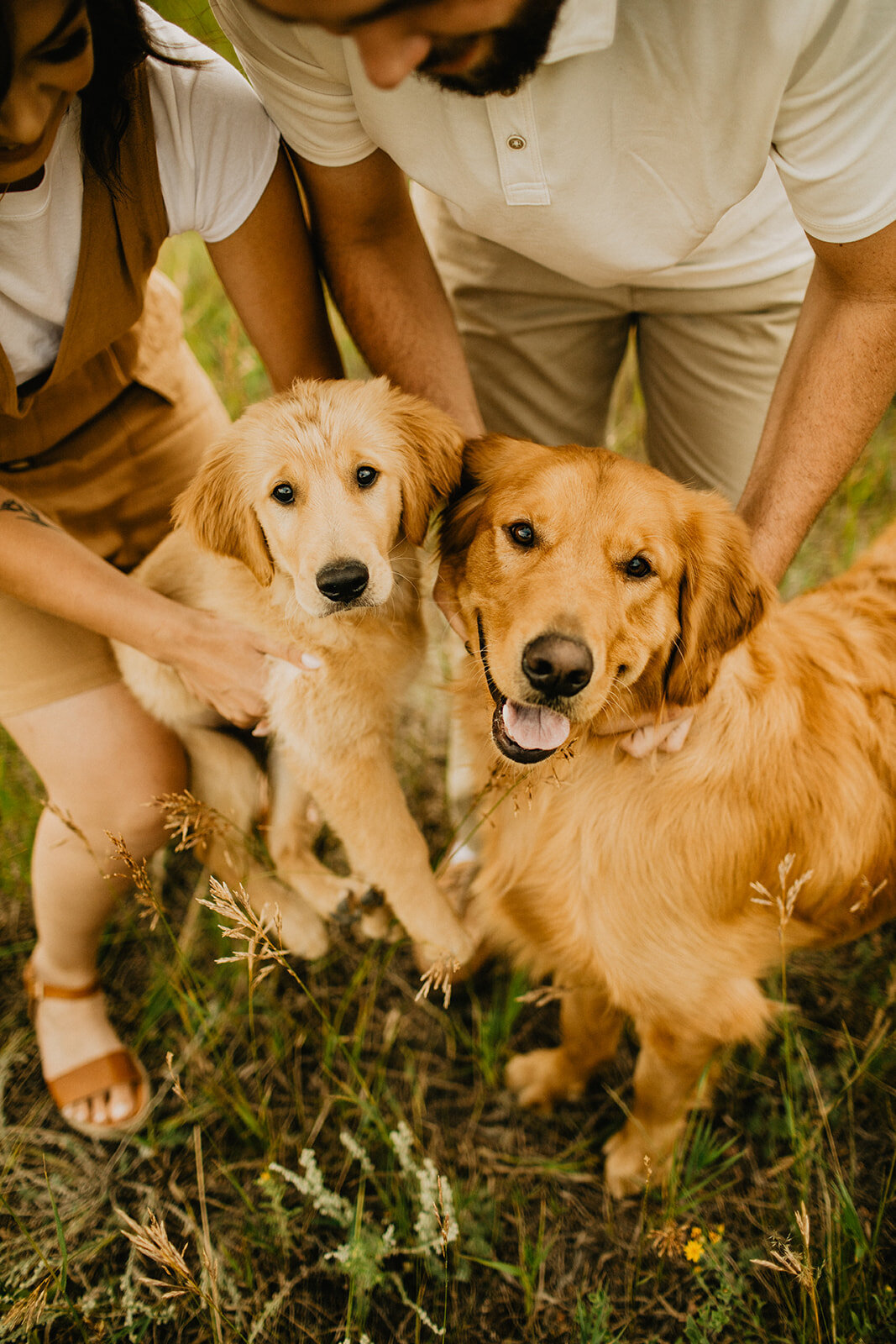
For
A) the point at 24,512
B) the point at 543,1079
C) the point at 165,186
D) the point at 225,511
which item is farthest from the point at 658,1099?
the point at 165,186

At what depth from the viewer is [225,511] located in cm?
155

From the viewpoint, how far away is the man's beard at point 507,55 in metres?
1.08

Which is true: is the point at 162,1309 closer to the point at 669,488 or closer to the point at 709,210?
the point at 669,488

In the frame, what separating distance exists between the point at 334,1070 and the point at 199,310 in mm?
2944

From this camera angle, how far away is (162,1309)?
149 cm

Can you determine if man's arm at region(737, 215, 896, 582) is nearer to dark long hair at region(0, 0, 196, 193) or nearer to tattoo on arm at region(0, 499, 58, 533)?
dark long hair at region(0, 0, 196, 193)

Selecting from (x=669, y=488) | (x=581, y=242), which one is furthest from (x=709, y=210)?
(x=669, y=488)

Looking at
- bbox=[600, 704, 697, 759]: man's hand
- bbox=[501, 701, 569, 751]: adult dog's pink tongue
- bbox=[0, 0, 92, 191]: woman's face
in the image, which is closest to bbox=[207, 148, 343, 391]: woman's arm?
bbox=[0, 0, 92, 191]: woman's face

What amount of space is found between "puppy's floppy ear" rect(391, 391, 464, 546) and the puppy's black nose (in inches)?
8.1

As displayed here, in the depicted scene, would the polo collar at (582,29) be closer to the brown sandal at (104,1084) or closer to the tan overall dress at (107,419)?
the tan overall dress at (107,419)

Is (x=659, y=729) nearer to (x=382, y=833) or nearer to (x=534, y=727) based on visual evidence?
(x=534, y=727)

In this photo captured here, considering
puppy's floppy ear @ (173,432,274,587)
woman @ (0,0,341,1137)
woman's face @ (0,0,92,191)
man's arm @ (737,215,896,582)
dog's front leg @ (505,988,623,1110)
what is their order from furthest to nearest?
dog's front leg @ (505,988,623,1110) → puppy's floppy ear @ (173,432,274,587) → man's arm @ (737,215,896,582) → woman @ (0,0,341,1137) → woman's face @ (0,0,92,191)

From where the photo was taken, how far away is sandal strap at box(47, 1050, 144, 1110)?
72.8 inches

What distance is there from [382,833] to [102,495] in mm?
991
